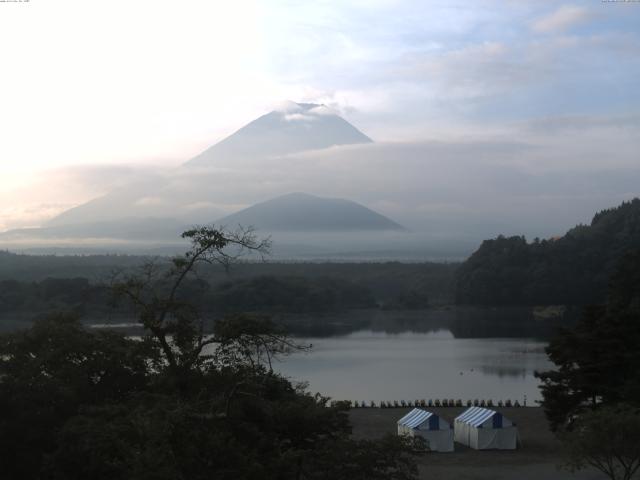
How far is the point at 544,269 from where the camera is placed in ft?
193

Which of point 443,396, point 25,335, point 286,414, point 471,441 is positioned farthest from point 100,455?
Result: point 443,396

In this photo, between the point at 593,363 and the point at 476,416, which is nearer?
the point at 593,363

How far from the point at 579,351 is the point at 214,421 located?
983cm

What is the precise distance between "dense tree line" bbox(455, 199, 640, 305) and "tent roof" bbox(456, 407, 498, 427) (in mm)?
43175

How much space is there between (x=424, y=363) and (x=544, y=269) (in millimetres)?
31164

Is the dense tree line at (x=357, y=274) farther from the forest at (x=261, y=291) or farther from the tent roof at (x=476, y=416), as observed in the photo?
the tent roof at (x=476, y=416)

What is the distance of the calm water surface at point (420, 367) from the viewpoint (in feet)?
76.8

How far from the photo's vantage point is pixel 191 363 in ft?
26.2

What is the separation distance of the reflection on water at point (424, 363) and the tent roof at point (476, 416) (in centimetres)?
408

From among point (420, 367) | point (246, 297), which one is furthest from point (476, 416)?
point (246, 297)

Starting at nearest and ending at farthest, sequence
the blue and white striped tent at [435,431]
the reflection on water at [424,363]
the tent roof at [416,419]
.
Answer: the blue and white striped tent at [435,431], the tent roof at [416,419], the reflection on water at [424,363]

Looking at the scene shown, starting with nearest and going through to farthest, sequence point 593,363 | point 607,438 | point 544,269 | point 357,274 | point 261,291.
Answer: point 607,438, point 593,363, point 261,291, point 544,269, point 357,274

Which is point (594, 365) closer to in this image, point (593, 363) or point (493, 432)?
point (593, 363)

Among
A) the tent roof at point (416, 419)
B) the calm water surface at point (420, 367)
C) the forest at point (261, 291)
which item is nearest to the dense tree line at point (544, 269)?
the forest at point (261, 291)
